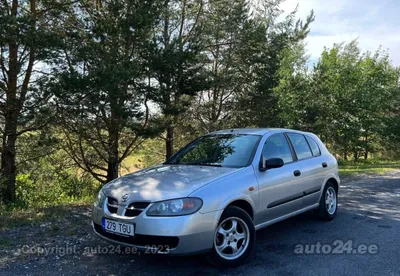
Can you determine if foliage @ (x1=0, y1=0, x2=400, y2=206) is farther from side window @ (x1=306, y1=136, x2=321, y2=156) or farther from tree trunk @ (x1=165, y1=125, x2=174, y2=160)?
side window @ (x1=306, y1=136, x2=321, y2=156)

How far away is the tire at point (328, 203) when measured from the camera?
5.61 m

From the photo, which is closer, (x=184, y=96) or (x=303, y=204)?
(x=303, y=204)

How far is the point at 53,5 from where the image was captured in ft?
28.1

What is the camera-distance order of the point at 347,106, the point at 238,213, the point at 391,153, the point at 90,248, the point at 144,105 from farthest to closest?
the point at 391,153 → the point at 347,106 → the point at 144,105 → the point at 90,248 → the point at 238,213

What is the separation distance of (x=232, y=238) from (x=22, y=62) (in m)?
6.95

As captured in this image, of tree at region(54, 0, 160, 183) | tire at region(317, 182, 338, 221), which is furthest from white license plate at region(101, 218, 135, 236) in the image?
tree at region(54, 0, 160, 183)

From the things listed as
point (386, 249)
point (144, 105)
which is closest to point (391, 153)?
point (144, 105)

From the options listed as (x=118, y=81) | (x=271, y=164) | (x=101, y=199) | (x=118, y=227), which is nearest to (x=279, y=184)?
(x=271, y=164)

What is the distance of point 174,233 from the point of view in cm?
334

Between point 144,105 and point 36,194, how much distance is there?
195 inches

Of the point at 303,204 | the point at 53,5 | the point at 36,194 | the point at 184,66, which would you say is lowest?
the point at 36,194

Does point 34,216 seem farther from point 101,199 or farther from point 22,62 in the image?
point 22,62

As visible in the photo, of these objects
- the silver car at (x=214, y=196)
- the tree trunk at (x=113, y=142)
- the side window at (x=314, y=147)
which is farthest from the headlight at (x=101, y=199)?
the tree trunk at (x=113, y=142)

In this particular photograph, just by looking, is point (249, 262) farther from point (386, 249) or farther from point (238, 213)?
point (386, 249)
